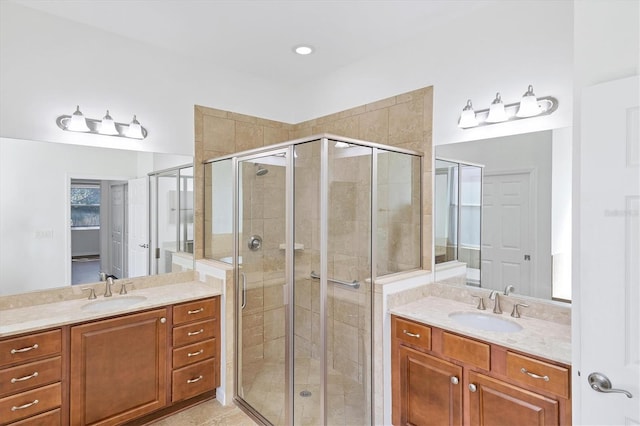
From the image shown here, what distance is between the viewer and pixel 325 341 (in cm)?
214

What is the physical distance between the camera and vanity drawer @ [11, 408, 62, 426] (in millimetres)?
1903

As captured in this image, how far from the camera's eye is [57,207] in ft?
7.93

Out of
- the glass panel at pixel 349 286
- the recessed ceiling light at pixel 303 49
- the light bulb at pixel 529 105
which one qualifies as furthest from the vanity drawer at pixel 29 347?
the light bulb at pixel 529 105

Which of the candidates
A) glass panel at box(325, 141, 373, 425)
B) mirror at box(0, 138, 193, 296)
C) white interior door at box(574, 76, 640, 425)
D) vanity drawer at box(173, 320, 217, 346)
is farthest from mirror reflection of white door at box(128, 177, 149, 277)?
white interior door at box(574, 76, 640, 425)

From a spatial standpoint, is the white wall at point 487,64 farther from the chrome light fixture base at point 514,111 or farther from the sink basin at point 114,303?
the sink basin at point 114,303

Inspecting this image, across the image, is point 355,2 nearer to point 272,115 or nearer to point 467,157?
point 467,157

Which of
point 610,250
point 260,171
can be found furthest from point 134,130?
point 610,250

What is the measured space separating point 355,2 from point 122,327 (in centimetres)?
262

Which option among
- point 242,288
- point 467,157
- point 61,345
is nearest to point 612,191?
point 467,157

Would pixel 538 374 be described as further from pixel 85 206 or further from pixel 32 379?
pixel 85 206

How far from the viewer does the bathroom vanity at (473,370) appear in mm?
1627

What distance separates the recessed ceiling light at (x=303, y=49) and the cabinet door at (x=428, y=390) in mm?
2442

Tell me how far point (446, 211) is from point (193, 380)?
2.31 metres

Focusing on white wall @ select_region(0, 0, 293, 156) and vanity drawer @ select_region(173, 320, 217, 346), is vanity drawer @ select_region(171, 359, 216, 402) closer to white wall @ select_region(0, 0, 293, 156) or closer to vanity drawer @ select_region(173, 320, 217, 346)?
vanity drawer @ select_region(173, 320, 217, 346)
